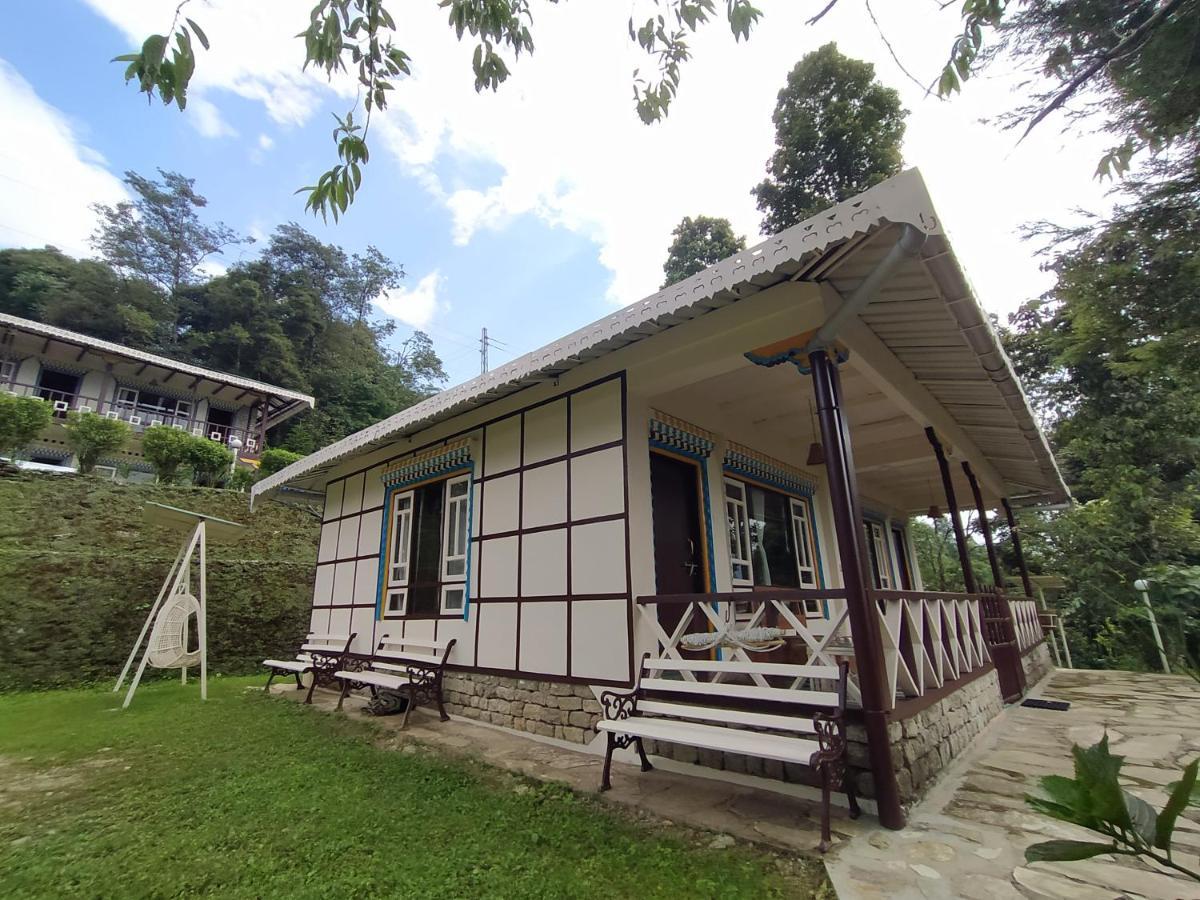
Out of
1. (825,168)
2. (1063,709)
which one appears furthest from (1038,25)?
(825,168)

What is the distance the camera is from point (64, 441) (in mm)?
13656

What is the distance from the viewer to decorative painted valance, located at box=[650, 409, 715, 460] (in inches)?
177

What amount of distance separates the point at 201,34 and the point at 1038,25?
6.71 meters

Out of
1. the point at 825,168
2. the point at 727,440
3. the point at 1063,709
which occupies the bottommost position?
the point at 1063,709

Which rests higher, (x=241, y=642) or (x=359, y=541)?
(x=359, y=541)

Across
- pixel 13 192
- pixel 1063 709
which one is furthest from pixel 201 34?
pixel 13 192

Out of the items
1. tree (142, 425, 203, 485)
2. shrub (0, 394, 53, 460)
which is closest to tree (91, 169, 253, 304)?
tree (142, 425, 203, 485)

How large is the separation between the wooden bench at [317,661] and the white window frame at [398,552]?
0.70 m

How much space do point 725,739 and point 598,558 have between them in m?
1.60

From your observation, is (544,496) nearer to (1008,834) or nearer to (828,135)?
(1008,834)

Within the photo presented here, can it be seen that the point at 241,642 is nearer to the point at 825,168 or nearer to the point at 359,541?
the point at 359,541

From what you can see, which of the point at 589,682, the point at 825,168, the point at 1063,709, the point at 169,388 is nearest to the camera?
the point at 589,682

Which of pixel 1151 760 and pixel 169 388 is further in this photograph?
pixel 169 388

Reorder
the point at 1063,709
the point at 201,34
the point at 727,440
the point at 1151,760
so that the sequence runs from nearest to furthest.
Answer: the point at 201,34, the point at 1151,760, the point at 1063,709, the point at 727,440
